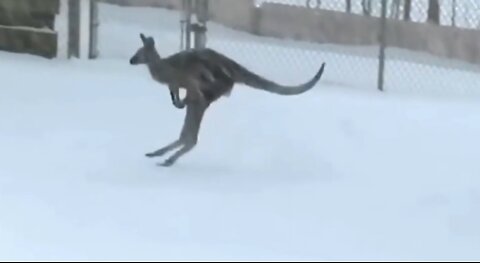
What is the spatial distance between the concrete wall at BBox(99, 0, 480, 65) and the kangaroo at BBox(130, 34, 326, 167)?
645cm

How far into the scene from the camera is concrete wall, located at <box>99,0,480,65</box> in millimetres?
14611

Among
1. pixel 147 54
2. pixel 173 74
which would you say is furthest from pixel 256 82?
pixel 147 54

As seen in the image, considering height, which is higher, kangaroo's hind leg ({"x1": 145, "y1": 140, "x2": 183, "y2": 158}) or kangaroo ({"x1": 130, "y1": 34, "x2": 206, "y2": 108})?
kangaroo ({"x1": 130, "y1": 34, "x2": 206, "y2": 108})

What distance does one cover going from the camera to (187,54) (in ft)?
27.3

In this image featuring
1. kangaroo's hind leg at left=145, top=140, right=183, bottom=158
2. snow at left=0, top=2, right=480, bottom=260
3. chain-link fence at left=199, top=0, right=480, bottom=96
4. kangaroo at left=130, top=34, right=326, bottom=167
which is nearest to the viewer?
snow at left=0, top=2, right=480, bottom=260

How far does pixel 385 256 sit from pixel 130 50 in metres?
7.72

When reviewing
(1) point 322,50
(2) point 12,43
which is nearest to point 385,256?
(2) point 12,43

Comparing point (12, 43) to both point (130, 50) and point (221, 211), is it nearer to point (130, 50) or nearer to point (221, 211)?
point (130, 50)

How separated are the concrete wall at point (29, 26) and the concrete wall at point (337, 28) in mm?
3265

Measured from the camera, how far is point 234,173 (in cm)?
830

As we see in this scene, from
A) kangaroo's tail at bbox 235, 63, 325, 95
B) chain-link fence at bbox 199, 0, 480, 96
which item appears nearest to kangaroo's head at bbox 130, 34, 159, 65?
kangaroo's tail at bbox 235, 63, 325, 95

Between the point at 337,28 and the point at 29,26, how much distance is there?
3.89 metres

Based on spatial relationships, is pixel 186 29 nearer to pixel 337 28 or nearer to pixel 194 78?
pixel 337 28

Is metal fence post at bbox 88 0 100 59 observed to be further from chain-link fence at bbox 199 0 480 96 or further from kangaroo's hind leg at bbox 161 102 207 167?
kangaroo's hind leg at bbox 161 102 207 167
